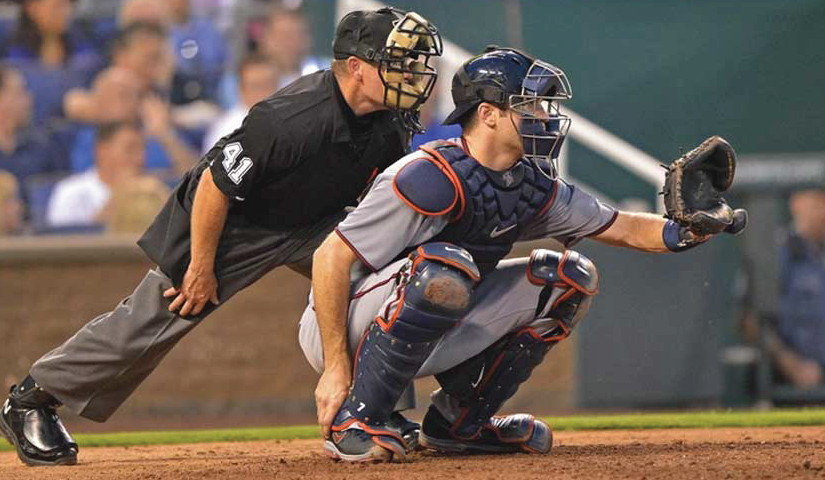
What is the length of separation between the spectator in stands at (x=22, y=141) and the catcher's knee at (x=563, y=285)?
5.53 m

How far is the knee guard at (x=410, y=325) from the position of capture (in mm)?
3381

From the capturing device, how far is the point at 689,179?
12.1 feet

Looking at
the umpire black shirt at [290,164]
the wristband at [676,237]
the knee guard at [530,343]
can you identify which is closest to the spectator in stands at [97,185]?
the umpire black shirt at [290,164]

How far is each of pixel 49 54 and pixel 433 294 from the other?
6.32 meters

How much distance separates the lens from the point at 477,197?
3527 millimetres

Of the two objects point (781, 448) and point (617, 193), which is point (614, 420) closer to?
point (781, 448)

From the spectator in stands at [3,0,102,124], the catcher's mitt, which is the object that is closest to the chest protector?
the catcher's mitt

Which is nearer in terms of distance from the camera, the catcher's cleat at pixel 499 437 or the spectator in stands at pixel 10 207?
the catcher's cleat at pixel 499 437

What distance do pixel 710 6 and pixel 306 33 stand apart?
3399 millimetres

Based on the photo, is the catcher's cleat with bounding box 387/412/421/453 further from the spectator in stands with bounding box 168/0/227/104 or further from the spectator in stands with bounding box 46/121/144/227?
the spectator in stands with bounding box 168/0/227/104

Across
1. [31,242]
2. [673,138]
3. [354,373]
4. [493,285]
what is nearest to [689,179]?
[493,285]

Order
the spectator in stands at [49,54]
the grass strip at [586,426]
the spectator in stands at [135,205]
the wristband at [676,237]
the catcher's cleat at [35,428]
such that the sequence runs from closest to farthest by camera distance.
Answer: the wristband at [676,237]
the catcher's cleat at [35,428]
the grass strip at [586,426]
the spectator in stands at [135,205]
the spectator in stands at [49,54]

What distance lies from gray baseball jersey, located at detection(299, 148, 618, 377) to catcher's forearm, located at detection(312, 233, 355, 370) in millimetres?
49

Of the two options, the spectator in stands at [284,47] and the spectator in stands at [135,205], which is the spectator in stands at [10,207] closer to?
the spectator in stands at [135,205]
